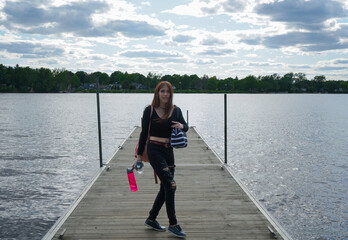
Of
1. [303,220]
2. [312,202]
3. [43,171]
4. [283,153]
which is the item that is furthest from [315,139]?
[43,171]

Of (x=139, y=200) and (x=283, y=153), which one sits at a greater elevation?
(x=139, y=200)

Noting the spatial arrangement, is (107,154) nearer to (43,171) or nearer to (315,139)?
(43,171)

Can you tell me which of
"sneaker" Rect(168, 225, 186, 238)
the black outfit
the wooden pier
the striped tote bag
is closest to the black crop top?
the black outfit

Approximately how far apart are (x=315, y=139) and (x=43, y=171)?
18.3 metres

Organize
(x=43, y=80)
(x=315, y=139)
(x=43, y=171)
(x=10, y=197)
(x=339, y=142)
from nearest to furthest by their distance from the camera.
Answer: (x=10, y=197), (x=43, y=171), (x=339, y=142), (x=315, y=139), (x=43, y=80)

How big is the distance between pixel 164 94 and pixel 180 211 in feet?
7.97

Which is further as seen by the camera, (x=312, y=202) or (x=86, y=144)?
(x=86, y=144)

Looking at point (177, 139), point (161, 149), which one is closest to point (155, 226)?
point (161, 149)

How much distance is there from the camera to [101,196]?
677cm

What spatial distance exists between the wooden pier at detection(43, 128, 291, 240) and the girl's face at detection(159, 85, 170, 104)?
78.5 inches

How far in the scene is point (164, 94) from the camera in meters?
4.49

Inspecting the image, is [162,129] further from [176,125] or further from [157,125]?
[176,125]

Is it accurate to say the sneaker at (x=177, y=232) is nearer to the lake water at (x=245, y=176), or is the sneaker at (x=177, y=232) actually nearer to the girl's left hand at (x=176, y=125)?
the girl's left hand at (x=176, y=125)

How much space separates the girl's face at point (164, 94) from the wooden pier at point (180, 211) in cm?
199
